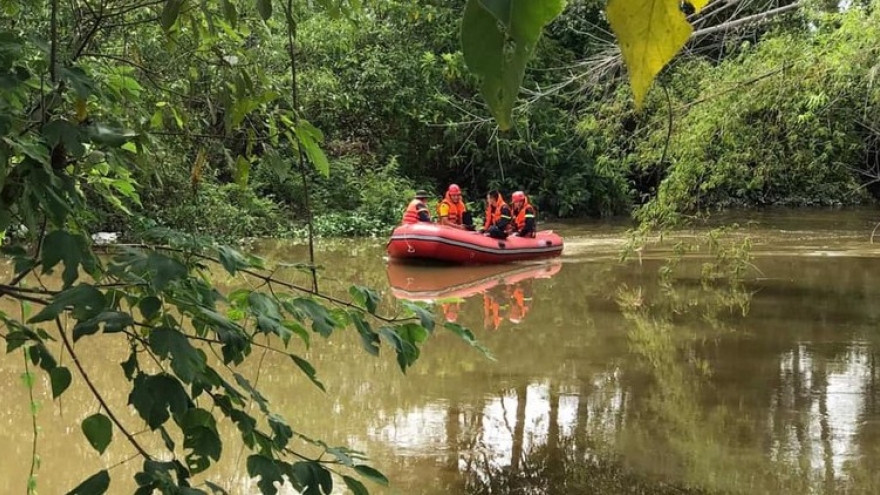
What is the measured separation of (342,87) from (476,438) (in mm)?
13309

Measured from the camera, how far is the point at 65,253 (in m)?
1.37

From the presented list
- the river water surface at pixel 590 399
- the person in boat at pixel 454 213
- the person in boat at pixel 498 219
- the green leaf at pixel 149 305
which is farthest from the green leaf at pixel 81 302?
the person in boat at pixel 454 213

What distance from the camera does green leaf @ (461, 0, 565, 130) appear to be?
13.2 inches

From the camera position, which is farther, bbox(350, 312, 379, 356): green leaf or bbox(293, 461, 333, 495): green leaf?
bbox(350, 312, 379, 356): green leaf

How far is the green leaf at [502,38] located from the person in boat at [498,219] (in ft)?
40.7

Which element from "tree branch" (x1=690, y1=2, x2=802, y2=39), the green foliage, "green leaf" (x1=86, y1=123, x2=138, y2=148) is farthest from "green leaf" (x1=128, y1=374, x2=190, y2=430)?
"tree branch" (x1=690, y1=2, x2=802, y2=39)

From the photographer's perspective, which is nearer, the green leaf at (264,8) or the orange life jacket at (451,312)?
the green leaf at (264,8)

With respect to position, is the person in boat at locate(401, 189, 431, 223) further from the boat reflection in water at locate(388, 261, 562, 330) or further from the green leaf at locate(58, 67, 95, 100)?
the green leaf at locate(58, 67, 95, 100)

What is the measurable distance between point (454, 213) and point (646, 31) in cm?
1291

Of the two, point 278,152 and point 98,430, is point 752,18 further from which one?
point 98,430

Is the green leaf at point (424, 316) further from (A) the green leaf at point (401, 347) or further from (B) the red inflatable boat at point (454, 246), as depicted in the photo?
(B) the red inflatable boat at point (454, 246)

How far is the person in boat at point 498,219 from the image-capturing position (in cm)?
1278

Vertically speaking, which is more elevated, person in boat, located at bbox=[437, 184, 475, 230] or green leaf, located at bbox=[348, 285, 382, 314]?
green leaf, located at bbox=[348, 285, 382, 314]

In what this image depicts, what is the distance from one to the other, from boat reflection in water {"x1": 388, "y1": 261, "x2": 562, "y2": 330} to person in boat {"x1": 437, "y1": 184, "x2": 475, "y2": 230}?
0.84 meters
